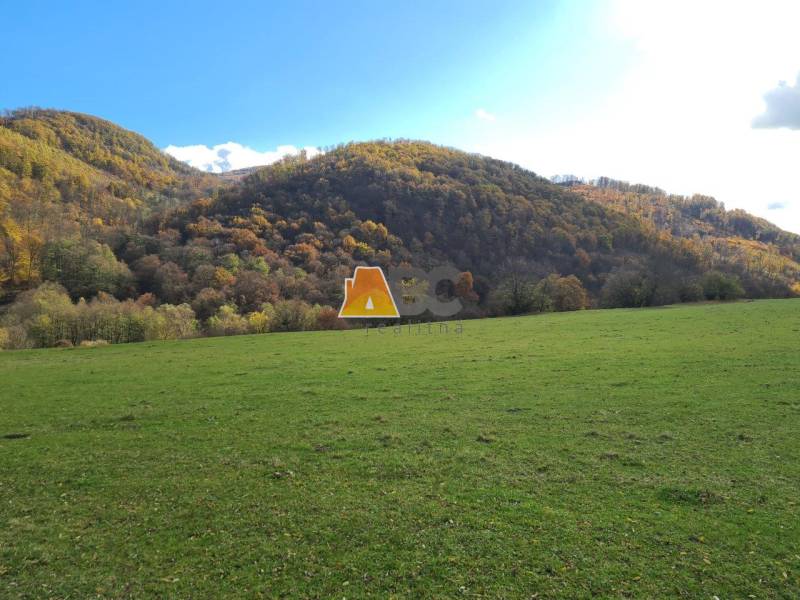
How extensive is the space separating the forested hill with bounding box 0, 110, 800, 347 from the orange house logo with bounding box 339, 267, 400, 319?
14473mm

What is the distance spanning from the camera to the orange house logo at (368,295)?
34875 mm

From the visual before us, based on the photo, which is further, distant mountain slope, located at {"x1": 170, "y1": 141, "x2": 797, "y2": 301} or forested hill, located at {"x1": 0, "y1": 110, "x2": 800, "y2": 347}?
distant mountain slope, located at {"x1": 170, "y1": 141, "x2": 797, "y2": 301}

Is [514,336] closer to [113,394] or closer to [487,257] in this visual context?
[113,394]

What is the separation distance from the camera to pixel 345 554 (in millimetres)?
5746

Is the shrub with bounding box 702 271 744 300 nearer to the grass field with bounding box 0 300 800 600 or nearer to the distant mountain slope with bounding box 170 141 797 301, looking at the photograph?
the distant mountain slope with bounding box 170 141 797 301

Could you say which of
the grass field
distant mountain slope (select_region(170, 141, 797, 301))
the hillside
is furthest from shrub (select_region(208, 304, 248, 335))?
the hillside

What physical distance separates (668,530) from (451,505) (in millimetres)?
3240

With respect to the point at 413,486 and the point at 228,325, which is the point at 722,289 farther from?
the point at 413,486

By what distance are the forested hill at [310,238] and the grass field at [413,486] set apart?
113ft

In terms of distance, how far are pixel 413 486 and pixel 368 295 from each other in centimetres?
2827

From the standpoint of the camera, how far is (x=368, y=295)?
3553 centimetres

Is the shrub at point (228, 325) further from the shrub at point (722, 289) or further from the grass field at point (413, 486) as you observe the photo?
the shrub at point (722, 289)

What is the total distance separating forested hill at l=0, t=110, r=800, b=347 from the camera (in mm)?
61906

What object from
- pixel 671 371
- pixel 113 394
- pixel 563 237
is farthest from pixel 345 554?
pixel 563 237
